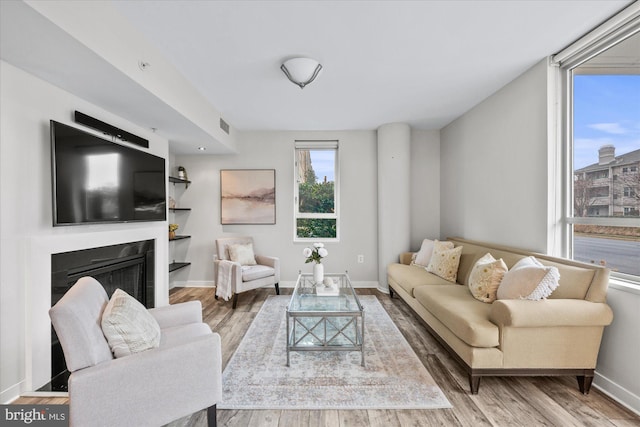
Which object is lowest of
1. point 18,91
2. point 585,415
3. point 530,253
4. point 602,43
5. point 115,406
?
point 585,415

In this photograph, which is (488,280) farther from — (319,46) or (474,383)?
(319,46)

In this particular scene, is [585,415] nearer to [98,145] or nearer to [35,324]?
[35,324]

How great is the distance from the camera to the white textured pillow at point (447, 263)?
328 centimetres

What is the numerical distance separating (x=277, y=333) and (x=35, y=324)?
1.80 metres

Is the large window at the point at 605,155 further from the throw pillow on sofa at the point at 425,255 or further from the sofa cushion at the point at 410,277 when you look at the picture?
the throw pillow on sofa at the point at 425,255

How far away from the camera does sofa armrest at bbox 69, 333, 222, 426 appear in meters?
1.26

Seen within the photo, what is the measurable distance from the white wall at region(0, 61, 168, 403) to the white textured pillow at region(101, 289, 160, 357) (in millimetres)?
826

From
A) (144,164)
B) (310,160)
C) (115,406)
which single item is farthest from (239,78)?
(115,406)

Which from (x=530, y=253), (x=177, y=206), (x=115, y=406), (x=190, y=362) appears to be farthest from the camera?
(x=177, y=206)

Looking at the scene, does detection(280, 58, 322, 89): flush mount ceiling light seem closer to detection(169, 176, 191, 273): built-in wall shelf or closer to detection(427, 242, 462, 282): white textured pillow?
detection(427, 242, 462, 282): white textured pillow

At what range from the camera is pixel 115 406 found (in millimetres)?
1305

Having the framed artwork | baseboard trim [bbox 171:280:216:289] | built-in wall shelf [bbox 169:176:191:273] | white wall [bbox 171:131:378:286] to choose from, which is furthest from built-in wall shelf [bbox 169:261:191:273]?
the framed artwork

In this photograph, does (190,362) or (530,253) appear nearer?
(190,362)

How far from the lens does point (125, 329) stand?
1437mm
